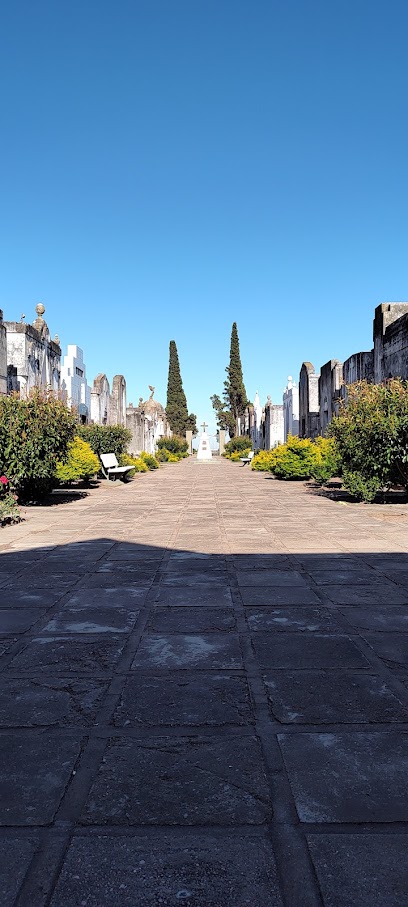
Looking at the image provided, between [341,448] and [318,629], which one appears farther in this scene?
[341,448]

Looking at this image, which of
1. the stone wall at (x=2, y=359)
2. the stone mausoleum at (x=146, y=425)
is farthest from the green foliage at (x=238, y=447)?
the stone wall at (x=2, y=359)

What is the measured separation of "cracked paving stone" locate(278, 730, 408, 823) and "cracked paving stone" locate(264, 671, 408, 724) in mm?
137

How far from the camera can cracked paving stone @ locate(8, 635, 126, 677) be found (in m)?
3.15

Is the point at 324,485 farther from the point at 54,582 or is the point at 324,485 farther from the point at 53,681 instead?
the point at 53,681

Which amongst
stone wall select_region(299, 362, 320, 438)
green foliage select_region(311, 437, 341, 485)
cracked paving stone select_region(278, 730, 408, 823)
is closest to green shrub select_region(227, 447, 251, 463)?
stone wall select_region(299, 362, 320, 438)

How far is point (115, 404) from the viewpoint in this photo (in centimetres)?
3052

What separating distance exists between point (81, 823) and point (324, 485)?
14590 mm

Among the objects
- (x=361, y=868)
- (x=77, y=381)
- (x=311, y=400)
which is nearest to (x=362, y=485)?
(x=361, y=868)

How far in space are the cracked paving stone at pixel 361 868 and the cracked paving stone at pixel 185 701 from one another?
80cm

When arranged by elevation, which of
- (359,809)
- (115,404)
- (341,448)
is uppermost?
(115,404)

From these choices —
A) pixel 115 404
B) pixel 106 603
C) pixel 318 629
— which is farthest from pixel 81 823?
pixel 115 404

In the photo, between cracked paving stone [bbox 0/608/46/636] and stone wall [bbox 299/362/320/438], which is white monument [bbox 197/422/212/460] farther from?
cracked paving stone [bbox 0/608/46/636]

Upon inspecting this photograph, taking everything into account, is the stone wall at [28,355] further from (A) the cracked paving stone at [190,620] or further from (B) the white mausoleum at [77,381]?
(A) the cracked paving stone at [190,620]

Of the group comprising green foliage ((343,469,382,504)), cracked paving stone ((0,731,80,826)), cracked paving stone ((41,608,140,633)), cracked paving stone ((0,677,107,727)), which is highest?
green foliage ((343,469,382,504))
